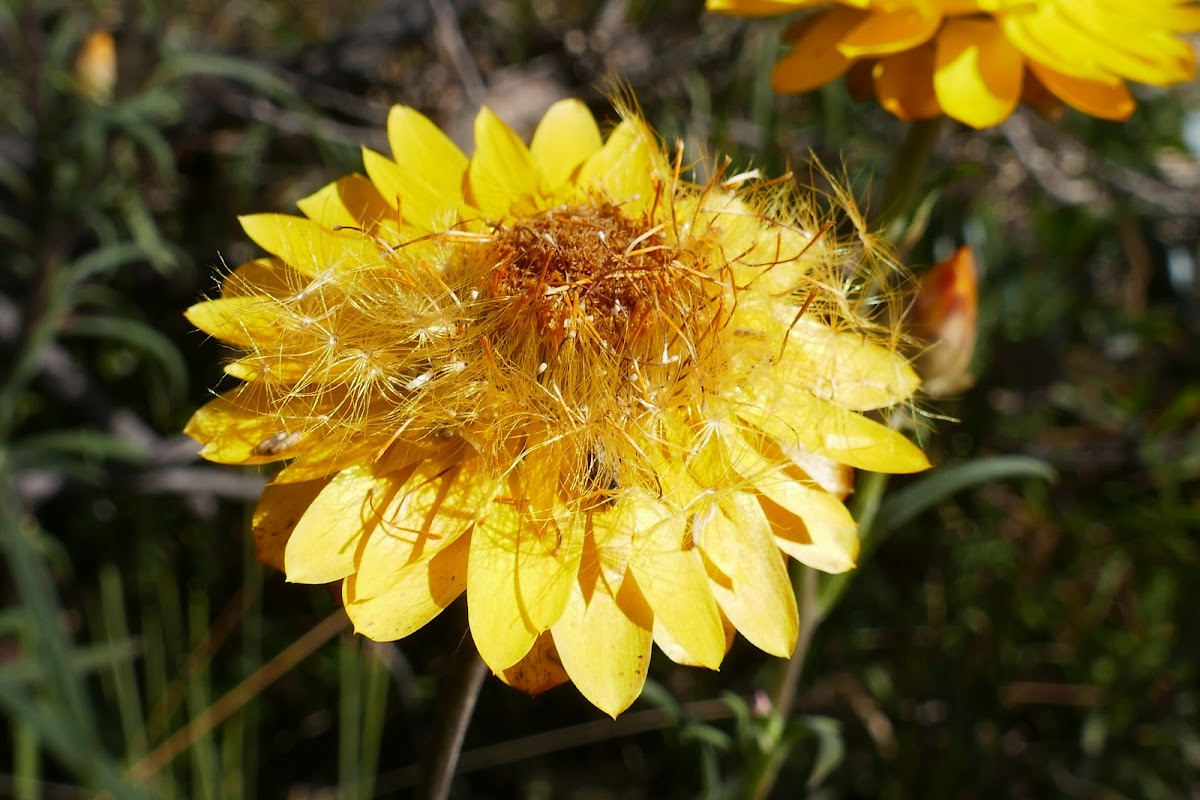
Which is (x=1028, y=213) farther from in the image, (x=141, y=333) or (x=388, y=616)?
(x=388, y=616)

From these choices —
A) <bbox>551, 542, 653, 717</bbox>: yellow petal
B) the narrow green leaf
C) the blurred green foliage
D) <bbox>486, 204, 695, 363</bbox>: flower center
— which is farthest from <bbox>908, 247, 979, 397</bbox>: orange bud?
the narrow green leaf

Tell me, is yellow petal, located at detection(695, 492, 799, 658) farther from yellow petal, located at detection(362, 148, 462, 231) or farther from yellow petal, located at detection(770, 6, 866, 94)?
yellow petal, located at detection(770, 6, 866, 94)

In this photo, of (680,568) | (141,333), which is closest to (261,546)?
(680,568)

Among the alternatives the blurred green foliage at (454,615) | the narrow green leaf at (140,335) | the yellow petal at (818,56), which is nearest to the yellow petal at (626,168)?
the yellow petal at (818,56)

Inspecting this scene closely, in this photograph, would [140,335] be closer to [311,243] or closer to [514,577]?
[311,243]

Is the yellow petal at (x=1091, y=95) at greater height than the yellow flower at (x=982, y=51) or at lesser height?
lesser

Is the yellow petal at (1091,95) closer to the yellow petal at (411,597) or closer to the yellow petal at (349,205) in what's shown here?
the yellow petal at (349,205)

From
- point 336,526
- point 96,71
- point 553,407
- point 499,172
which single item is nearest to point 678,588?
point 553,407
